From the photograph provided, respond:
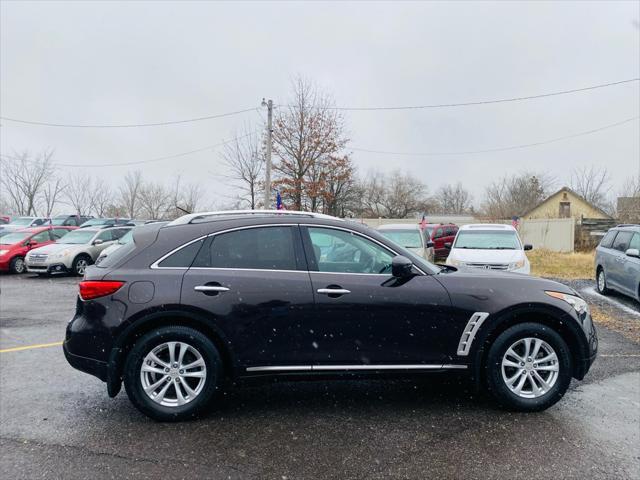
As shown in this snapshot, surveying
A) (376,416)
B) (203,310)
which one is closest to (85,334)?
(203,310)

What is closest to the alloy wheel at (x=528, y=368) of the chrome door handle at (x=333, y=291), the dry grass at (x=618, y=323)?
the chrome door handle at (x=333, y=291)

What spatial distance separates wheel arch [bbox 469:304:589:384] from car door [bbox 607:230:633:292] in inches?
255

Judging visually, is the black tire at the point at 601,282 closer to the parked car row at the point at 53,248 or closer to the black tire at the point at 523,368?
the black tire at the point at 523,368

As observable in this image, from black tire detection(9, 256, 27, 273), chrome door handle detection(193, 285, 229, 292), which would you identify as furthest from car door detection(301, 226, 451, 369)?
black tire detection(9, 256, 27, 273)

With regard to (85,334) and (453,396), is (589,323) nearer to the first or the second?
(453,396)

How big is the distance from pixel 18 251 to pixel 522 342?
1579 centimetres

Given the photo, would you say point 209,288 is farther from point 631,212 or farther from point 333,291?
point 631,212

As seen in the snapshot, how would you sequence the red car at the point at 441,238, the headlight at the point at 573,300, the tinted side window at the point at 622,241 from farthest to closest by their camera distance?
the red car at the point at 441,238
the tinted side window at the point at 622,241
the headlight at the point at 573,300

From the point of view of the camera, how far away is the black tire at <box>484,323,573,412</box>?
3820mm

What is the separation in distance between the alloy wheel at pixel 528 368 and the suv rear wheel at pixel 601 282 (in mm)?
7751

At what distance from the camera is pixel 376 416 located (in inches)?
147

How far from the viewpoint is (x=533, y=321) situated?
157 inches

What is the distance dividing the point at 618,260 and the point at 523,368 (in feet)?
23.8

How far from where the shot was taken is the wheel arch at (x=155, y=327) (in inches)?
142
